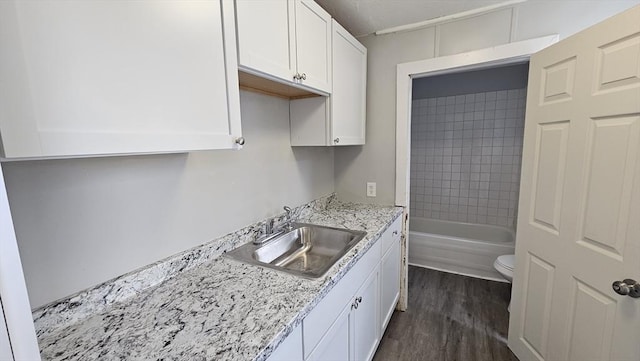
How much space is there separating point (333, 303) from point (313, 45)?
1.26 m

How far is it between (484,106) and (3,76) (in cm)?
377

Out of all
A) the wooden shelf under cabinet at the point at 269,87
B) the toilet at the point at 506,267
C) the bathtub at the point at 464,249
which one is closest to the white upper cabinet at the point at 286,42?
the wooden shelf under cabinet at the point at 269,87

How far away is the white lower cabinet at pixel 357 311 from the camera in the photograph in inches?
38.6

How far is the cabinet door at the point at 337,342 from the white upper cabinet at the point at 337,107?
3.29 feet

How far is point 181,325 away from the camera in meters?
0.82

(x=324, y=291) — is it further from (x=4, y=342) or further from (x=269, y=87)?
(x=269, y=87)

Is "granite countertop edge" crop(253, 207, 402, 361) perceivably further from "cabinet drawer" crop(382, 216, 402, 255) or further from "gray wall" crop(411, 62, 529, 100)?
"gray wall" crop(411, 62, 529, 100)

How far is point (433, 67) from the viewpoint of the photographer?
6.42 ft

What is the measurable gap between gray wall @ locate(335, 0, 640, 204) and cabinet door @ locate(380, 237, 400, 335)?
0.46m

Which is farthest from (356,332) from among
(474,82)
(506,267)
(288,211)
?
(474,82)

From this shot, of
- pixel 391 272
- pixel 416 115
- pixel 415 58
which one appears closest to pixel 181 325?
pixel 391 272

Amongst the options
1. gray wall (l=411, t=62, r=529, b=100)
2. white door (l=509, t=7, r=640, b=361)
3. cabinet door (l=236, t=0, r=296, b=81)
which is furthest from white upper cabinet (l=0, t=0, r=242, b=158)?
gray wall (l=411, t=62, r=529, b=100)

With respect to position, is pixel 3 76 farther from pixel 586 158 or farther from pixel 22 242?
pixel 586 158

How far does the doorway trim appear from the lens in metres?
1.68
